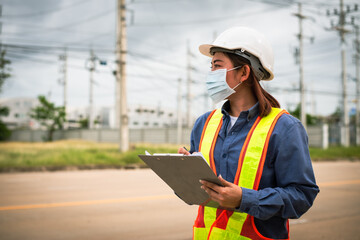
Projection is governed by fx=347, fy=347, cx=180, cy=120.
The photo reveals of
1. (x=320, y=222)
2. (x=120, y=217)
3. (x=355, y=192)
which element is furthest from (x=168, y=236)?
(x=355, y=192)

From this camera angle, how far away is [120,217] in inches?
237

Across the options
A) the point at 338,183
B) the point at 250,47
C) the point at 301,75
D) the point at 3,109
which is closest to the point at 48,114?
the point at 3,109

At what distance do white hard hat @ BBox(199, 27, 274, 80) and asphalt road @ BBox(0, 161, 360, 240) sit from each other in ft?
11.8

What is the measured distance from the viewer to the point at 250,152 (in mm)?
1727

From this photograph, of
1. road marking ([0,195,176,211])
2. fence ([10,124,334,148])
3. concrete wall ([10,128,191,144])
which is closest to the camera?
road marking ([0,195,176,211])

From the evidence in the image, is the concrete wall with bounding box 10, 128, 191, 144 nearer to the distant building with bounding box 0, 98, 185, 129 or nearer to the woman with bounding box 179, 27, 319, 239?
the distant building with bounding box 0, 98, 185, 129

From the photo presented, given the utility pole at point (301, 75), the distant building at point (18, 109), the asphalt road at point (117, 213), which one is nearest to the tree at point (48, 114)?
the utility pole at point (301, 75)

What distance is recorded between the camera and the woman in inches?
64.1

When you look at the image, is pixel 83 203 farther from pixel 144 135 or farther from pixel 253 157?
pixel 144 135

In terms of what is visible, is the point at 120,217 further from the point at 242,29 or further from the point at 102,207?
the point at 242,29

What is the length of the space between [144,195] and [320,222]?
3871 millimetres

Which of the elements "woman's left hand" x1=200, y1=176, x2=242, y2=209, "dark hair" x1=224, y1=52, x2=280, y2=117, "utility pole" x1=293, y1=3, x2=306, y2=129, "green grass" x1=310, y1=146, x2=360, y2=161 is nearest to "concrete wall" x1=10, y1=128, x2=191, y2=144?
"utility pole" x1=293, y1=3, x2=306, y2=129

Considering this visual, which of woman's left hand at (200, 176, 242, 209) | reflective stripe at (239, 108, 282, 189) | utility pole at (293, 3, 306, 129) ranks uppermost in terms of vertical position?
utility pole at (293, 3, 306, 129)

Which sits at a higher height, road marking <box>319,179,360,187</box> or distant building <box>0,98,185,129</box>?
distant building <box>0,98,185,129</box>
